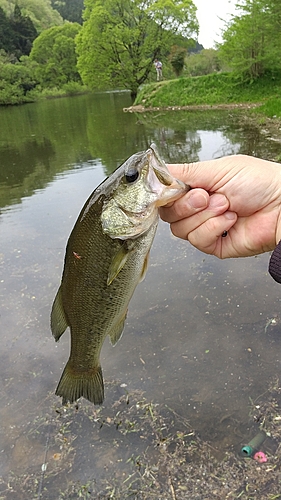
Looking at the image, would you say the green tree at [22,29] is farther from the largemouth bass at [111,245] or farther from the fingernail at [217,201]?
the largemouth bass at [111,245]

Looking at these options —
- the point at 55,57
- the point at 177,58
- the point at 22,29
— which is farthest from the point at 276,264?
the point at 22,29

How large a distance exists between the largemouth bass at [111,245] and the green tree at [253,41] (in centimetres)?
2390

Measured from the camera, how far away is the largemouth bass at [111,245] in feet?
6.41

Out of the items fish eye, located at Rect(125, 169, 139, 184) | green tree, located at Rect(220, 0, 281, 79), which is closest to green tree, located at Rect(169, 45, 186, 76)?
green tree, located at Rect(220, 0, 281, 79)

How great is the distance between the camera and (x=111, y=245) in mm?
2043

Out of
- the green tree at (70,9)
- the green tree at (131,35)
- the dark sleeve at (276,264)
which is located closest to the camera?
the dark sleeve at (276,264)

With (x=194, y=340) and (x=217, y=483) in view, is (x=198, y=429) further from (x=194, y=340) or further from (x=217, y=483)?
(x=194, y=340)

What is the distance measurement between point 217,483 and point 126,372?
4.78 feet

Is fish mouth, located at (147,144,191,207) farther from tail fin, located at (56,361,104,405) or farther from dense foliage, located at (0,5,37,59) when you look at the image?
dense foliage, located at (0,5,37,59)

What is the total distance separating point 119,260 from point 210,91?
27873 mm

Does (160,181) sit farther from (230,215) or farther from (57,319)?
(57,319)

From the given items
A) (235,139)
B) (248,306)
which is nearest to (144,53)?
(235,139)

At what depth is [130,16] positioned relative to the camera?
39.4m

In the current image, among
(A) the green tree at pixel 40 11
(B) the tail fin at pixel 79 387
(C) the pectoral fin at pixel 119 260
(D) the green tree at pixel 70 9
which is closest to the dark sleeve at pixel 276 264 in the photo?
(C) the pectoral fin at pixel 119 260
